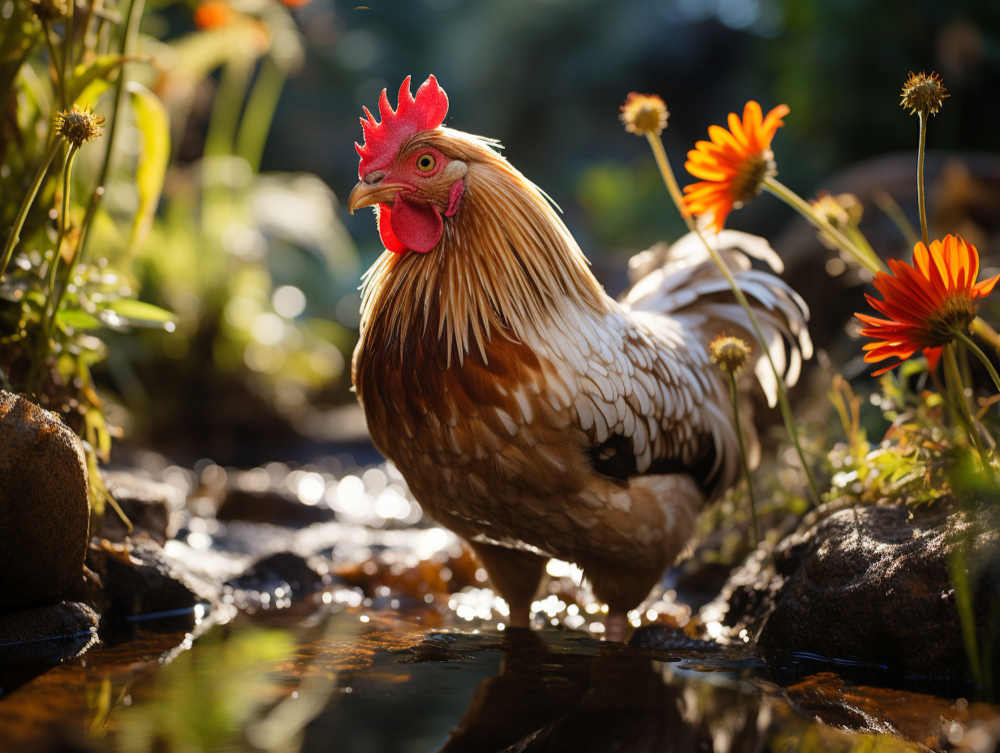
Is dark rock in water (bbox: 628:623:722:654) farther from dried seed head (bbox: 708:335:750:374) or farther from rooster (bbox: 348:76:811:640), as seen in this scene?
dried seed head (bbox: 708:335:750:374)

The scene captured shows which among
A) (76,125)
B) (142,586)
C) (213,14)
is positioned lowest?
(142,586)

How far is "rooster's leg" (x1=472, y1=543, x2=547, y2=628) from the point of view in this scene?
283 cm

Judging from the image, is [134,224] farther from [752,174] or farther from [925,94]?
[925,94]

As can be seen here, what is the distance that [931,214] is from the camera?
261 inches

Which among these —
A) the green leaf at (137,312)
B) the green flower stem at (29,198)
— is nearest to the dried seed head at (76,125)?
the green flower stem at (29,198)

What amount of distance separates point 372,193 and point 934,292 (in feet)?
5.39

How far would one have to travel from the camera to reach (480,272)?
2.38 m

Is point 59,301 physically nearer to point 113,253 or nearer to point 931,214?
point 113,253

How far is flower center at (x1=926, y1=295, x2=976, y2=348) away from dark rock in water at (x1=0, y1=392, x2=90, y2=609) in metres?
2.51

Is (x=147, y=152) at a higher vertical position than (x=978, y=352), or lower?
higher

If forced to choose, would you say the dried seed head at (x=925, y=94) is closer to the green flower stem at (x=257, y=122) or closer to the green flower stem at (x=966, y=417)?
the green flower stem at (x=966, y=417)

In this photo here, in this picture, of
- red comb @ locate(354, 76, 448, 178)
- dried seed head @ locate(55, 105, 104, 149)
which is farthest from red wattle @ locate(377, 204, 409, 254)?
dried seed head @ locate(55, 105, 104, 149)

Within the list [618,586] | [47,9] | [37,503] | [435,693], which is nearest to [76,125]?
[47,9]

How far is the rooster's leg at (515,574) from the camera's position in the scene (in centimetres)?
283
